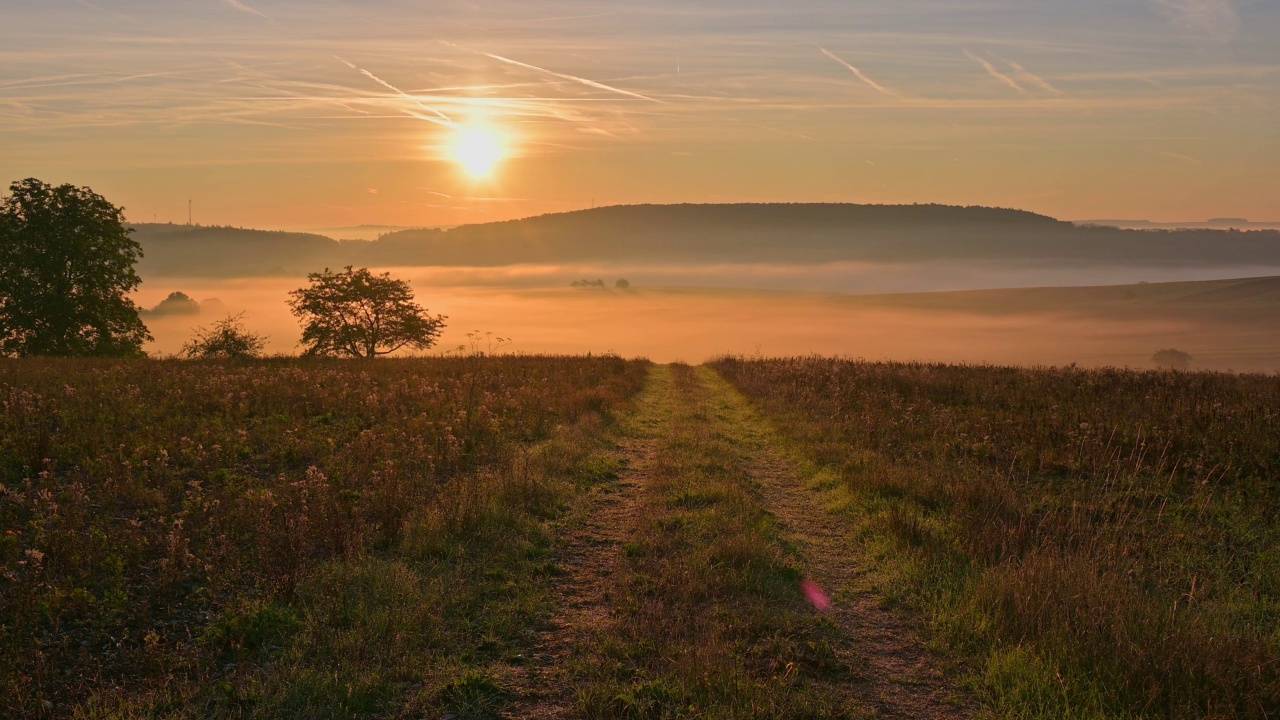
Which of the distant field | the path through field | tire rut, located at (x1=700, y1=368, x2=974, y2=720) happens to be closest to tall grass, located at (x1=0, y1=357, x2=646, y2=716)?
the path through field

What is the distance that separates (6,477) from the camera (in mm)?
9922

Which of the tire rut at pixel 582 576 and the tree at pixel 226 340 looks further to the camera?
the tree at pixel 226 340

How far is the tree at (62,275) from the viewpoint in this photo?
109 feet

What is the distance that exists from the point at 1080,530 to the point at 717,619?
4.48 m

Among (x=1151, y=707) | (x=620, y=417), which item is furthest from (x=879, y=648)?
(x=620, y=417)

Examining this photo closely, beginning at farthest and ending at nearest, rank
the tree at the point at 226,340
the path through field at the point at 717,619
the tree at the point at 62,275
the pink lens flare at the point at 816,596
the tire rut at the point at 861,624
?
the tree at the point at 226,340 → the tree at the point at 62,275 → the pink lens flare at the point at 816,596 → the tire rut at the point at 861,624 → the path through field at the point at 717,619

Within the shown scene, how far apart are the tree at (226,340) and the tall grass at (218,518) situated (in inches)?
826

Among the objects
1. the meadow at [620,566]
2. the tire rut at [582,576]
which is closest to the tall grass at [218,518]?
the meadow at [620,566]

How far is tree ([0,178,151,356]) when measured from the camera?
3312cm

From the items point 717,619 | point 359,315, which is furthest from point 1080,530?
point 359,315

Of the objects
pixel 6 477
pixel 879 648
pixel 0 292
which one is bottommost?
pixel 879 648

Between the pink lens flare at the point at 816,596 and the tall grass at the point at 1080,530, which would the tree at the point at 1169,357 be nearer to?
the tall grass at the point at 1080,530

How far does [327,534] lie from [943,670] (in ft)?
21.6

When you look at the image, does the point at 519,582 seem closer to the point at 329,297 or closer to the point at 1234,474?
the point at 1234,474
